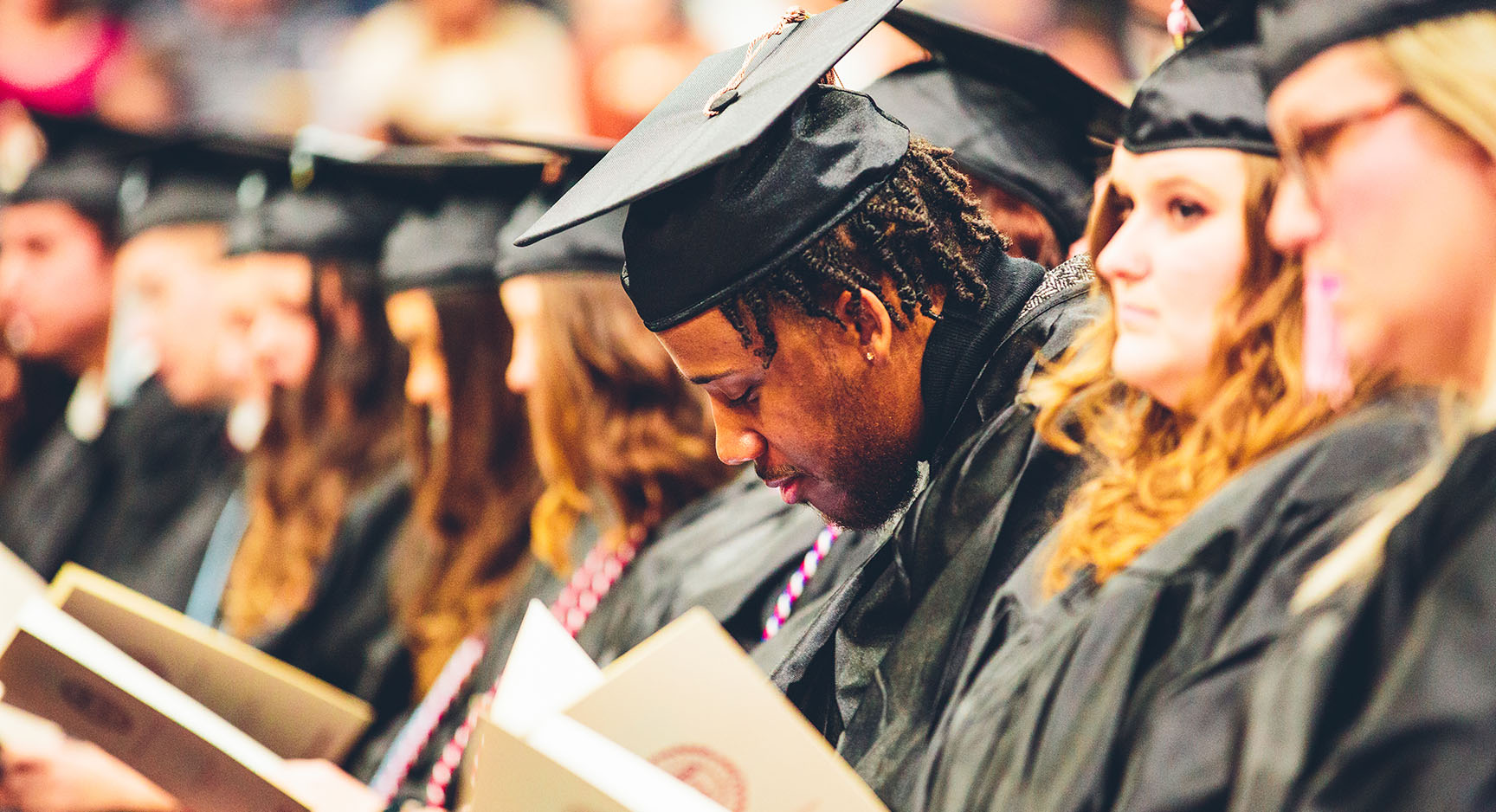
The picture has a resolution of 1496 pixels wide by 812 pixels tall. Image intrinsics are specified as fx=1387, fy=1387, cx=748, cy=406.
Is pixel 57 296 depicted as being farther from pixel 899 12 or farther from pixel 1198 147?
pixel 1198 147

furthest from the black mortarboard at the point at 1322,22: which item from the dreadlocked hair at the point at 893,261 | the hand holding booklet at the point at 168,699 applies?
the hand holding booklet at the point at 168,699

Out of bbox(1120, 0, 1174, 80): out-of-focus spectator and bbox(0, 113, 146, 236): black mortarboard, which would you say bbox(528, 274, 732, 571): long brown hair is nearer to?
bbox(1120, 0, 1174, 80): out-of-focus spectator

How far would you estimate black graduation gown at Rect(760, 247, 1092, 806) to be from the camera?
1.52m

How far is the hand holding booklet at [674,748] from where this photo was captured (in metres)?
1.24

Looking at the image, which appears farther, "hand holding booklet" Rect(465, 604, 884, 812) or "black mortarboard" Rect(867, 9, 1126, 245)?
"black mortarboard" Rect(867, 9, 1126, 245)

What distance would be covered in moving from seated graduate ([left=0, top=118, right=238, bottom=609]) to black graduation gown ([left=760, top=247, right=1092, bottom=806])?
9.66 ft

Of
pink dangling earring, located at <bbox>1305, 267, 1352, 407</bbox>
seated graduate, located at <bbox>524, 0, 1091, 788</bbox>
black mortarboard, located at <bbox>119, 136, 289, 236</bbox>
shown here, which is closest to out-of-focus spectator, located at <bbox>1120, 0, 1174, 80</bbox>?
seated graduate, located at <bbox>524, 0, 1091, 788</bbox>

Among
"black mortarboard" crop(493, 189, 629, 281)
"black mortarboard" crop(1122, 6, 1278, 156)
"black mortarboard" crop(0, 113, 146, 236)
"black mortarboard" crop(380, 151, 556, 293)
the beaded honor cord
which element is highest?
"black mortarboard" crop(1122, 6, 1278, 156)

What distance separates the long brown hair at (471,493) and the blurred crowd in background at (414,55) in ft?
4.02

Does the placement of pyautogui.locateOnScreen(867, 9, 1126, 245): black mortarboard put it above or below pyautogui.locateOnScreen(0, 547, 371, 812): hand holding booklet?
above

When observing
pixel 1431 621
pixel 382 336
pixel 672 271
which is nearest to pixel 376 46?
pixel 382 336

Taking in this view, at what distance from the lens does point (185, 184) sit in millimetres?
4168

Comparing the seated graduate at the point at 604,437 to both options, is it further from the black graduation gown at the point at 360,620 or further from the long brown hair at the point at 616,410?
the black graduation gown at the point at 360,620

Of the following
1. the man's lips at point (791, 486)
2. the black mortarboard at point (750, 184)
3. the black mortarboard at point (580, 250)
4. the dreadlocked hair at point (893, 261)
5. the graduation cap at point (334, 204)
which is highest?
the black mortarboard at point (750, 184)
